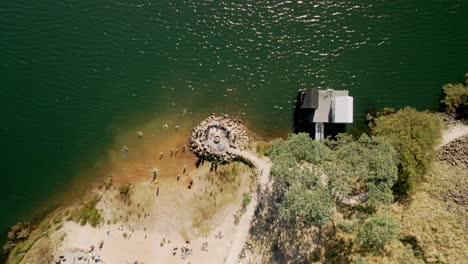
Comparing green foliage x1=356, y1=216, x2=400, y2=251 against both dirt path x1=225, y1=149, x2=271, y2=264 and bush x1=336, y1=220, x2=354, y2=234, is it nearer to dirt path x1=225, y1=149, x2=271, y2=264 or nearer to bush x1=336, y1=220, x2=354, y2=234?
bush x1=336, y1=220, x2=354, y2=234

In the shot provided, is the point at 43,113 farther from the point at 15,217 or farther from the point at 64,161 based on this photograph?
the point at 15,217

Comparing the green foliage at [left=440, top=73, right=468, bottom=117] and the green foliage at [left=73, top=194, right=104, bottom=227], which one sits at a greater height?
the green foliage at [left=440, top=73, right=468, bottom=117]

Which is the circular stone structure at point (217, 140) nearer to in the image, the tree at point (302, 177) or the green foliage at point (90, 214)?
the tree at point (302, 177)

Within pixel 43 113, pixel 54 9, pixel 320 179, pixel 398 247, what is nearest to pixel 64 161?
pixel 43 113

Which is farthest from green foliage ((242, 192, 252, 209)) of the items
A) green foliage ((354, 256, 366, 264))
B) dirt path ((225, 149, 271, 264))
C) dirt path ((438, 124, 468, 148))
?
dirt path ((438, 124, 468, 148))

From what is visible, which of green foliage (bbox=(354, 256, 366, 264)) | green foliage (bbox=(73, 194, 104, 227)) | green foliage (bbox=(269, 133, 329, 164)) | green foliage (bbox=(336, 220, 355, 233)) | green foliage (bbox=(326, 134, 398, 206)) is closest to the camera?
green foliage (bbox=(326, 134, 398, 206))

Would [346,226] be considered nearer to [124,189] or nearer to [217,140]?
[217,140]

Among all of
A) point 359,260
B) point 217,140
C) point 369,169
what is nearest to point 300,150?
point 369,169
